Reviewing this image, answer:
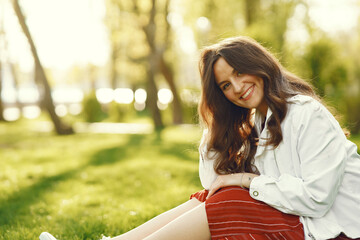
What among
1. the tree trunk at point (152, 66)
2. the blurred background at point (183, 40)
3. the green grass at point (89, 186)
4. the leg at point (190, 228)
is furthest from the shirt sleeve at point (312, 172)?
the tree trunk at point (152, 66)

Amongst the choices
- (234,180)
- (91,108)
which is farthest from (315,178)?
(91,108)

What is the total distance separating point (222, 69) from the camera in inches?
94.2

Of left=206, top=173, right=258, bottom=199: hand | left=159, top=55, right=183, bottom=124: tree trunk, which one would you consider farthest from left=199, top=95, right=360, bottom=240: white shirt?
left=159, top=55, right=183, bottom=124: tree trunk

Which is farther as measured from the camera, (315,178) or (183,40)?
(183,40)

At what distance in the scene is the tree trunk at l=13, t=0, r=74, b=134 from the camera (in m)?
11.6

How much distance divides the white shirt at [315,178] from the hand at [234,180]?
4.2 inches

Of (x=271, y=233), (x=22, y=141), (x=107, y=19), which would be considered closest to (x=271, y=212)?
(x=271, y=233)

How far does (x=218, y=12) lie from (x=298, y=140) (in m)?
17.9

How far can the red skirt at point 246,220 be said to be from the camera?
1.97m

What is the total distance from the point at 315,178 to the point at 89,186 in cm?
412

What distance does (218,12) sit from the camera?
1892 centimetres

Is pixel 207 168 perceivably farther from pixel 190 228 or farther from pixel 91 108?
pixel 91 108

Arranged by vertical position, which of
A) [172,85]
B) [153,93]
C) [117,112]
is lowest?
[117,112]

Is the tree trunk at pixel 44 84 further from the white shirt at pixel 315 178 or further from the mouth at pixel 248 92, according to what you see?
the white shirt at pixel 315 178
